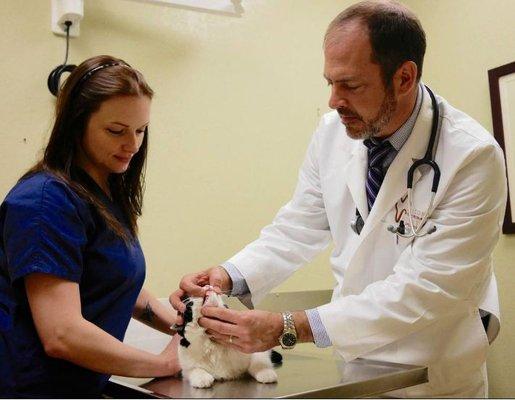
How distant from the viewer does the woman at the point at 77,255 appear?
1.05 meters

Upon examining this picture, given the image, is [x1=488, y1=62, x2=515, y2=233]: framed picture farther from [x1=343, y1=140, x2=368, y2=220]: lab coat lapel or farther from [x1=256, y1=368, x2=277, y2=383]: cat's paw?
[x1=256, y1=368, x2=277, y2=383]: cat's paw

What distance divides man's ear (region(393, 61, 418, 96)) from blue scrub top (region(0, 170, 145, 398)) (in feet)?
2.67

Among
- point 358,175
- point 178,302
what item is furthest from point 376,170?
point 178,302

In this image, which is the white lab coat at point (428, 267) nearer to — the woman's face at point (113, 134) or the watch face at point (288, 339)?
the watch face at point (288, 339)

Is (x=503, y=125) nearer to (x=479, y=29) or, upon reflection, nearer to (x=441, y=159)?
(x=479, y=29)

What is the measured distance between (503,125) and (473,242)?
117 centimetres

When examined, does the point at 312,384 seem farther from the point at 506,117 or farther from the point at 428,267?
the point at 506,117

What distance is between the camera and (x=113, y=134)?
1225mm

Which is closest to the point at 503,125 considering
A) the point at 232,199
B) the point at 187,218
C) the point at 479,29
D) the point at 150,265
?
the point at 479,29

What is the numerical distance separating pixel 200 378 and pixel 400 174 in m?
0.72

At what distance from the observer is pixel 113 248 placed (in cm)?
117

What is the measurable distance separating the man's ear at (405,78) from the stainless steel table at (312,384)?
70 cm

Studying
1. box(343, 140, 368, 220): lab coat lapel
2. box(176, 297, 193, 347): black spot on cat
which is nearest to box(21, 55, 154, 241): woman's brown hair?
box(176, 297, 193, 347): black spot on cat

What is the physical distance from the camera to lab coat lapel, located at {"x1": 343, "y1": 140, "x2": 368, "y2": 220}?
1.49 meters
